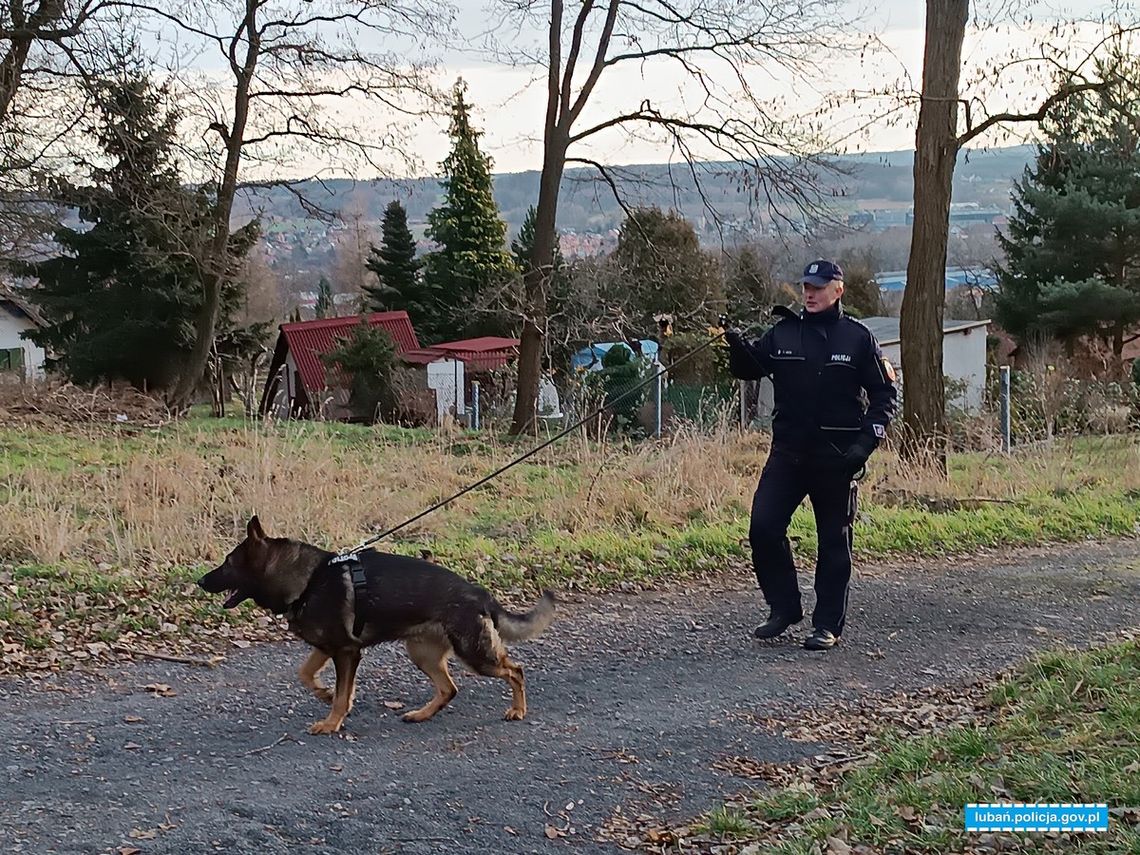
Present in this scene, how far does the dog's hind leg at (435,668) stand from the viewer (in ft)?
17.7

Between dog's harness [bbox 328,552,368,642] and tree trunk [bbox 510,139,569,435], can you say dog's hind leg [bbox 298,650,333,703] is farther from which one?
tree trunk [bbox 510,139,569,435]

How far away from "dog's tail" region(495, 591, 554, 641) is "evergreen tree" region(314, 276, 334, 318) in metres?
66.6

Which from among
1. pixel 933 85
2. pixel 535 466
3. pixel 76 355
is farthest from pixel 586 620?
pixel 76 355

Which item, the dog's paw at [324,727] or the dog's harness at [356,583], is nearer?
the dog's paw at [324,727]

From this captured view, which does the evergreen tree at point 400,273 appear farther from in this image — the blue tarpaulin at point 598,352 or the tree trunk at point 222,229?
the tree trunk at point 222,229

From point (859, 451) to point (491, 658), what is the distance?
7.94 ft

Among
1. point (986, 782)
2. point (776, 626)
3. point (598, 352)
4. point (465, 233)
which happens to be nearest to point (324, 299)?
point (465, 233)

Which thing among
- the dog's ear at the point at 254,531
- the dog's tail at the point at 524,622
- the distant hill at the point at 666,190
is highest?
the distant hill at the point at 666,190

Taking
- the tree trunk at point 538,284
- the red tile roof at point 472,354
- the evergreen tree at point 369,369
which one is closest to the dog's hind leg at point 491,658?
the tree trunk at point 538,284

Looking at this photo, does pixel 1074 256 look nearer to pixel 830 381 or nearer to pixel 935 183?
pixel 935 183

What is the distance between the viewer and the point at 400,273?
171 ft

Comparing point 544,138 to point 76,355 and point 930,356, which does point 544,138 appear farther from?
point 76,355

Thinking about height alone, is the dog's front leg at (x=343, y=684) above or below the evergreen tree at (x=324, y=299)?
below

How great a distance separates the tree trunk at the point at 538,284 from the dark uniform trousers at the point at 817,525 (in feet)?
47.2
